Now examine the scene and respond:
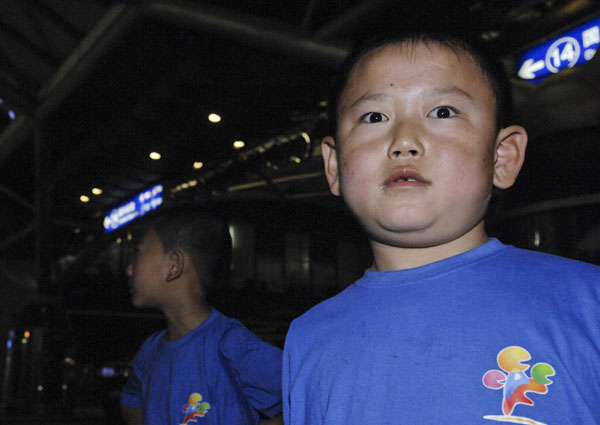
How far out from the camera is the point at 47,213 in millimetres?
10695

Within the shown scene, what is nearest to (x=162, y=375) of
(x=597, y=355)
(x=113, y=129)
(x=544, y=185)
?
(x=597, y=355)

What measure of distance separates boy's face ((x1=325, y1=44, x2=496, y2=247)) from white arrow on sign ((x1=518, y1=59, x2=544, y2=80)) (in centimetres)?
596

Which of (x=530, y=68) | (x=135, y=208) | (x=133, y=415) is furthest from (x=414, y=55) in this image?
(x=135, y=208)

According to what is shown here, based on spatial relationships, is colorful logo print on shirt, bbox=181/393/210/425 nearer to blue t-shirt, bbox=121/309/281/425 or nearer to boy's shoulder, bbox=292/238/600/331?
blue t-shirt, bbox=121/309/281/425

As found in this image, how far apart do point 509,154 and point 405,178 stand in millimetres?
274

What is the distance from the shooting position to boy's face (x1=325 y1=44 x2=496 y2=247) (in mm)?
975

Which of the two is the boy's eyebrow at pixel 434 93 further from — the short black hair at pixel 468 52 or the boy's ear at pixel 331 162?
the boy's ear at pixel 331 162

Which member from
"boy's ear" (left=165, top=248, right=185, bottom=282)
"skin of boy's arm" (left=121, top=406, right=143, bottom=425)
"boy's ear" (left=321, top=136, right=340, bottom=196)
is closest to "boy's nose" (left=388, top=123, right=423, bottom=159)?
"boy's ear" (left=321, top=136, right=340, bottom=196)

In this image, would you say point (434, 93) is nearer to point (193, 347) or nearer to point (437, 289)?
point (437, 289)

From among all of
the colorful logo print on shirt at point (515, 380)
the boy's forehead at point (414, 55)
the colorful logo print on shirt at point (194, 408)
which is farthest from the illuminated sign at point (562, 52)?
the colorful logo print on shirt at point (515, 380)

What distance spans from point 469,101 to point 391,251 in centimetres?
33

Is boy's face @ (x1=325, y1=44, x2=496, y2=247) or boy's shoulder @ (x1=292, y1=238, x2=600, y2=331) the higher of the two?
boy's face @ (x1=325, y1=44, x2=496, y2=247)

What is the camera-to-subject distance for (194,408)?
6.61ft

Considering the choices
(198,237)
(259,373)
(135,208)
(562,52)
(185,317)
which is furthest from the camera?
(135,208)
